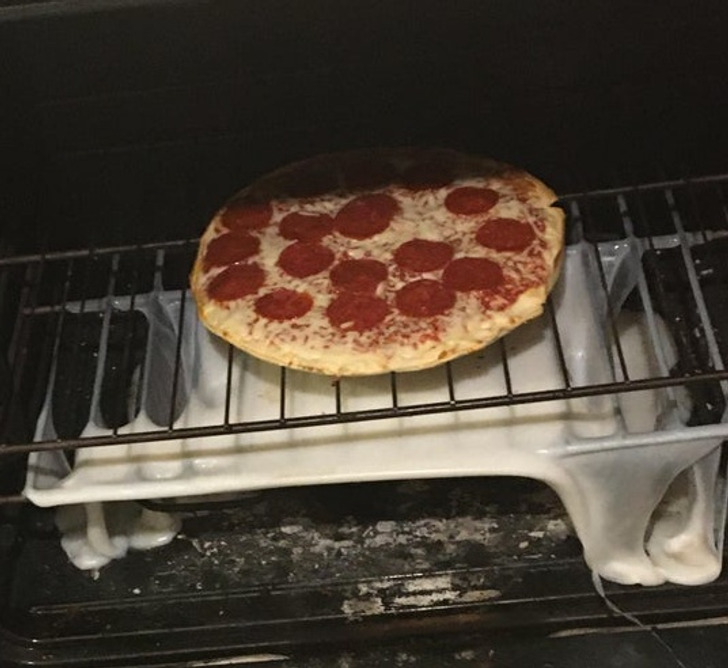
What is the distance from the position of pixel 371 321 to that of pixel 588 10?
44 centimetres

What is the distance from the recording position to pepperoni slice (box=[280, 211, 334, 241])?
1121mm

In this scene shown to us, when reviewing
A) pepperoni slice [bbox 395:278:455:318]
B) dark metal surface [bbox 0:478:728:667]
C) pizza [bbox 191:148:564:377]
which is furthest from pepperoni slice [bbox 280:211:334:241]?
dark metal surface [bbox 0:478:728:667]

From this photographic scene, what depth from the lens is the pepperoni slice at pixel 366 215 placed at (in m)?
1.12

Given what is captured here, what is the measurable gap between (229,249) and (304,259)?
9cm

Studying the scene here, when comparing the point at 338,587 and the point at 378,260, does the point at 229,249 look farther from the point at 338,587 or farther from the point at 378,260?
A: the point at 338,587

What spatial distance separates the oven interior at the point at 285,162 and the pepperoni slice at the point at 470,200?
148mm

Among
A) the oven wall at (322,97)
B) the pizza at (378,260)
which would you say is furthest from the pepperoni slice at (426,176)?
the oven wall at (322,97)

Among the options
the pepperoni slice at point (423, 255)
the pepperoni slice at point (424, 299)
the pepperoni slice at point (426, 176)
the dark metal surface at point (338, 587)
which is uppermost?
the pepperoni slice at point (426, 176)

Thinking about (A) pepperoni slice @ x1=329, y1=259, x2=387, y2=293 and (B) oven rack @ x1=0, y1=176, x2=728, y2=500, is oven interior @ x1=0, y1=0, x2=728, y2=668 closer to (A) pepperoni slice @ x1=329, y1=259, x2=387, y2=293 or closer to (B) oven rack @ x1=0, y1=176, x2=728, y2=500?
(B) oven rack @ x1=0, y1=176, x2=728, y2=500

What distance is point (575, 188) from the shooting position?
131 cm

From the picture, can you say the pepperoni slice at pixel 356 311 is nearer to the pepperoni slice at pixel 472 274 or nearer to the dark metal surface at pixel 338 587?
the pepperoni slice at pixel 472 274

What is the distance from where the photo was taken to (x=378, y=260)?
3.57ft

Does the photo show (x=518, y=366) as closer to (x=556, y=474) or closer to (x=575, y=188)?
(x=556, y=474)

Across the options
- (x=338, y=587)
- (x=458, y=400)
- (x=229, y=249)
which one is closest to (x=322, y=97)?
(x=229, y=249)
